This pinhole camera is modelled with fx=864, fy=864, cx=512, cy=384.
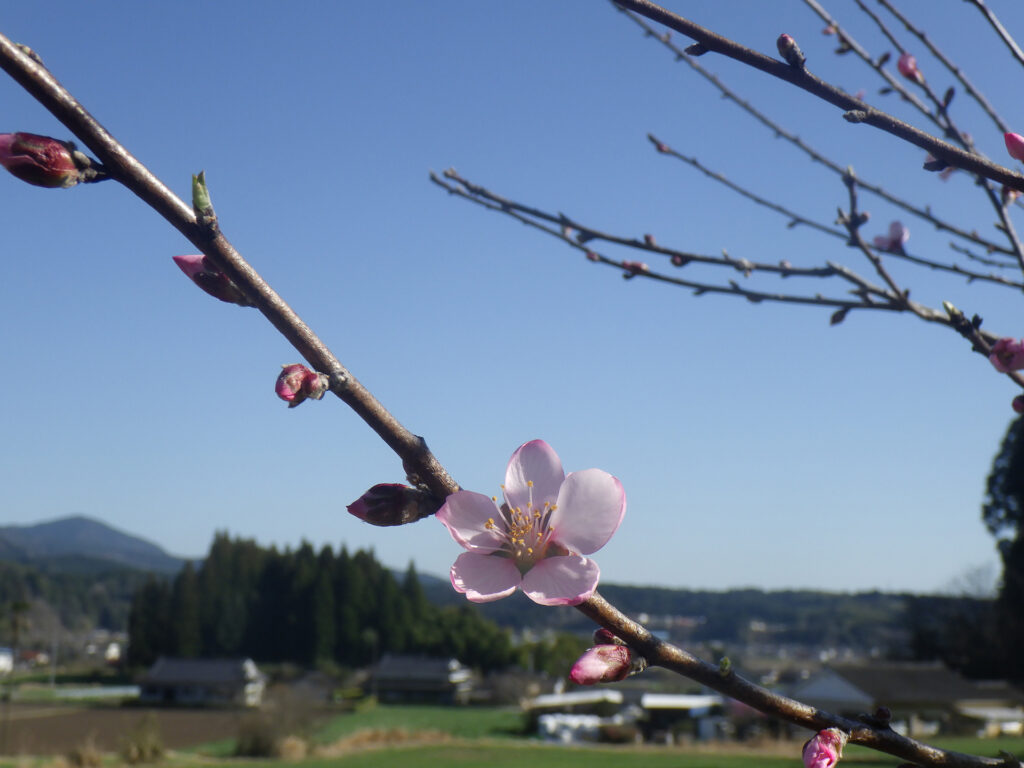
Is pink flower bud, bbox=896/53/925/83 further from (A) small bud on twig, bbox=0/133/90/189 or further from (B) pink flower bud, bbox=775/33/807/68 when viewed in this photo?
(A) small bud on twig, bbox=0/133/90/189

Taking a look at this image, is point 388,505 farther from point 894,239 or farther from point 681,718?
point 681,718

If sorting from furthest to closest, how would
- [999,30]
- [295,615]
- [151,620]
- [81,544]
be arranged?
[81,544], [151,620], [295,615], [999,30]

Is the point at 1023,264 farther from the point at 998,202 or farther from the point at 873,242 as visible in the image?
the point at 873,242

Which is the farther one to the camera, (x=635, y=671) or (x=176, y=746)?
(x=176, y=746)

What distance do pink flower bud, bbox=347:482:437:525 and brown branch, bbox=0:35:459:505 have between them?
37 millimetres

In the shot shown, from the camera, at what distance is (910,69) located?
2.21 meters

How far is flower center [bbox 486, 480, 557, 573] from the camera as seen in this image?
689mm

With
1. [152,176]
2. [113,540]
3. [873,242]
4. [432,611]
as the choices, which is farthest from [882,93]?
[113,540]

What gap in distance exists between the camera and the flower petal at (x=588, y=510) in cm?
66

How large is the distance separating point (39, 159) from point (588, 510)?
0.46 meters

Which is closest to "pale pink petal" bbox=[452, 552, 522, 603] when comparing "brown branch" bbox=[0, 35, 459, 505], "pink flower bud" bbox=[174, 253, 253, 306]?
"brown branch" bbox=[0, 35, 459, 505]

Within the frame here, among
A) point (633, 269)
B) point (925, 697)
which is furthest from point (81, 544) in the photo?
point (633, 269)

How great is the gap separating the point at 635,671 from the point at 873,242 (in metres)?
1.82

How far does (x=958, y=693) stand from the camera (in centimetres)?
2503
